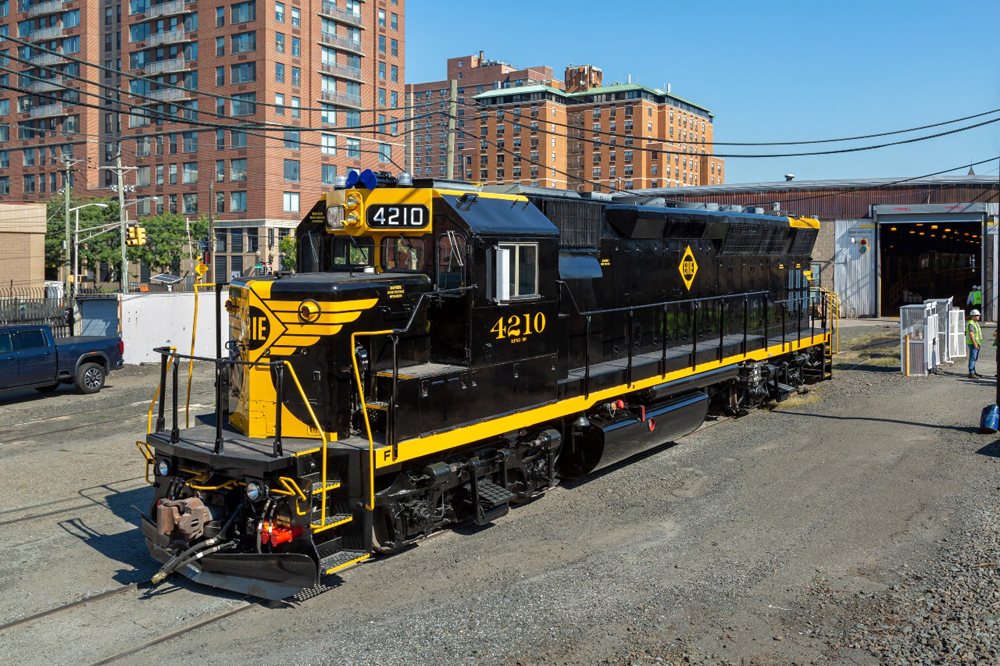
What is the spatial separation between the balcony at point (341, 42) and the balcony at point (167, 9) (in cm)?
1094

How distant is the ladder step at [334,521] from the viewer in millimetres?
7172

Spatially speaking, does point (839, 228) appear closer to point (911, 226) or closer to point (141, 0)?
point (911, 226)

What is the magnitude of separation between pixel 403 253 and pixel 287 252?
53.2 meters

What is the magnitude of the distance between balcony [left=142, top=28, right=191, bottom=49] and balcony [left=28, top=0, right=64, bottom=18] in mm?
→ 13736

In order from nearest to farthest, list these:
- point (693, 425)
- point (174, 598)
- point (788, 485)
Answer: point (174, 598), point (788, 485), point (693, 425)

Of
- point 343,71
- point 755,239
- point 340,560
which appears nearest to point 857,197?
point 755,239

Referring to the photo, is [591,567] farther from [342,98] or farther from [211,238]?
[342,98]

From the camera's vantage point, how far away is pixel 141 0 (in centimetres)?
6894

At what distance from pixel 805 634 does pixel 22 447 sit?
1259 cm

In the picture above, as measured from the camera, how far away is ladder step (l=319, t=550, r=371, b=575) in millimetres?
7074

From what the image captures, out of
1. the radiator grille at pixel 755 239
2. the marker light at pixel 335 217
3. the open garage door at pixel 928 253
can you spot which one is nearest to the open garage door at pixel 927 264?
the open garage door at pixel 928 253

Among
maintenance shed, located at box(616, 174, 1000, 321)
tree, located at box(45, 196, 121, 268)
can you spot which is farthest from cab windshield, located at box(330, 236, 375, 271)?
tree, located at box(45, 196, 121, 268)

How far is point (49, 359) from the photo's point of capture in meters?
18.7

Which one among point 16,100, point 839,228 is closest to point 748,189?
point 839,228
